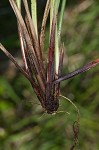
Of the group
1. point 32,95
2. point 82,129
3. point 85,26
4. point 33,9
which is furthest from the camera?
point 85,26

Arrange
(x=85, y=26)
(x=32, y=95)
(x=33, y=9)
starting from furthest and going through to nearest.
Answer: (x=85, y=26), (x=32, y=95), (x=33, y=9)

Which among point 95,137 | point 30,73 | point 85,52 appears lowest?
point 95,137

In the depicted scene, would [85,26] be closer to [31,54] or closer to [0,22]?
[0,22]

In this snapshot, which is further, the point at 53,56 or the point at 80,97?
the point at 80,97

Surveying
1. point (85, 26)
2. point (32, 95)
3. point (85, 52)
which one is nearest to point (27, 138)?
point (32, 95)

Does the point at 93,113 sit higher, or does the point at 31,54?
the point at 31,54

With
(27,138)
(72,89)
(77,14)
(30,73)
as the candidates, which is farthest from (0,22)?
(30,73)
